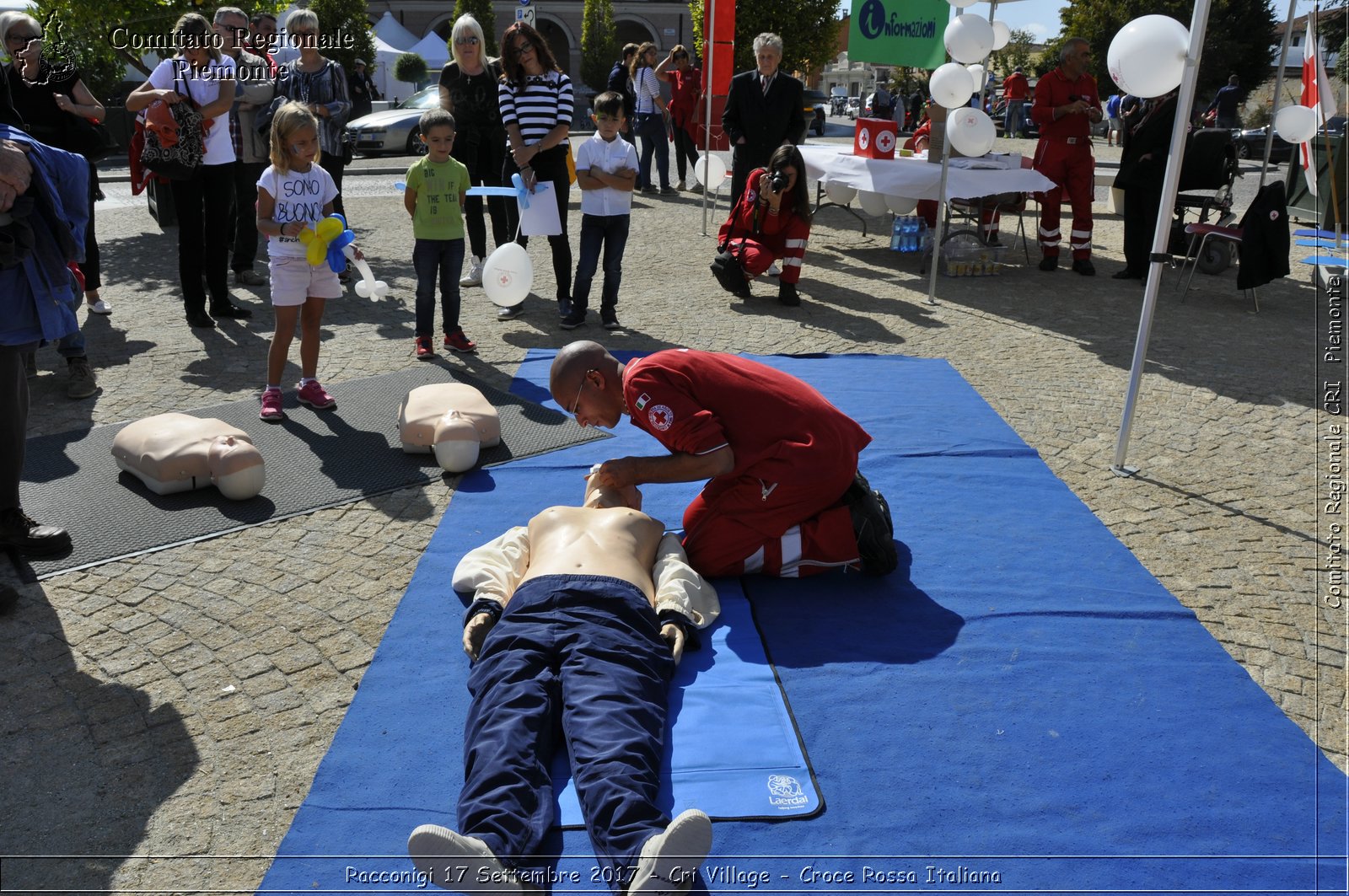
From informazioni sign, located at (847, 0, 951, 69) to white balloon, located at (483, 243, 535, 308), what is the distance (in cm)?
404

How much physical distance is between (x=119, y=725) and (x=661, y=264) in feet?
23.7

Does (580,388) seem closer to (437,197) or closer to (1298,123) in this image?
(437,197)

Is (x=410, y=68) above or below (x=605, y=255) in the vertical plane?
above

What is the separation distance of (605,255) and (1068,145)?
4.90 meters

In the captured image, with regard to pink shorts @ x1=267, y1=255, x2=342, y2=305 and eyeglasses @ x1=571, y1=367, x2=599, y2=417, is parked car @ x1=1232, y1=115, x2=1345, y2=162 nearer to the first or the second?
pink shorts @ x1=267, y1=255, x2=342, y2=305

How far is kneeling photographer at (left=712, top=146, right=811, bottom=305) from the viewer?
7.89 metres

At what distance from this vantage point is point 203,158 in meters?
6.52

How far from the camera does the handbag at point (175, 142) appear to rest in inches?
243

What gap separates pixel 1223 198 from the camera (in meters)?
9.42

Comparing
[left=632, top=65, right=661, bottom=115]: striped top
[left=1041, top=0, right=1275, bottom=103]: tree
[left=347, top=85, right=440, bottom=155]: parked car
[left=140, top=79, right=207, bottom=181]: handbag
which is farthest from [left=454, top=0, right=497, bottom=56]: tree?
[left=140, top=79, right=207, bottom=181]: handbag

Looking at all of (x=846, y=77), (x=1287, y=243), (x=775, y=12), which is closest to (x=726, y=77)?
(x=1287, y=243)

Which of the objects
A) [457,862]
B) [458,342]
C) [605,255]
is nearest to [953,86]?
[605,255]

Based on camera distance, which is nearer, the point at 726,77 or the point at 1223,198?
the point at 1223,198

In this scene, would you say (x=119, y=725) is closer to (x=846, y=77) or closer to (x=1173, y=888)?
(x=1173, y=888)
